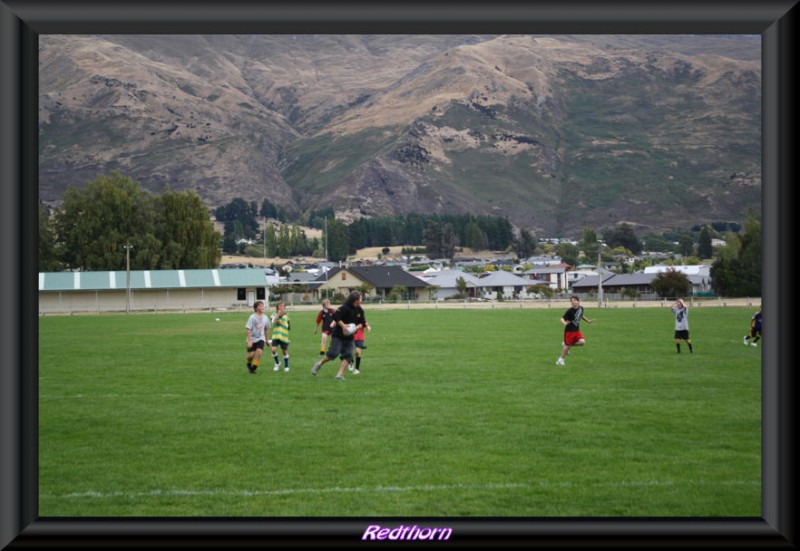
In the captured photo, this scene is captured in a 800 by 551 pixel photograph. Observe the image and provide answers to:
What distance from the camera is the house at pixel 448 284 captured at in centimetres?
10769

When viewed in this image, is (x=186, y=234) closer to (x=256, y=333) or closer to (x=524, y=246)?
(x=256, y=333)

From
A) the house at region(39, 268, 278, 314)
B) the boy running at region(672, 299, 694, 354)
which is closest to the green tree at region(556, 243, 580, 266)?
the house at region(39, 268, 278, 314)

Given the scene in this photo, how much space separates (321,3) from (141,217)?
3403 inches

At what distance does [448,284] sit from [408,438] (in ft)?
326

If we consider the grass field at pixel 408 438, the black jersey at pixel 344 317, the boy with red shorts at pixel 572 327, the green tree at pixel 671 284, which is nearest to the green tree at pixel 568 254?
the green tree at pixel 671 284

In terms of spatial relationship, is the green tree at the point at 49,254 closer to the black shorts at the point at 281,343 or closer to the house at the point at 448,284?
the house at the point at 448,284

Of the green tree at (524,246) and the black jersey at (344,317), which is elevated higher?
the green tree at (524,246)

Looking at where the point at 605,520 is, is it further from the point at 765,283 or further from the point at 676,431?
the point at 676,431

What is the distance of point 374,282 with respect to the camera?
102125 mm

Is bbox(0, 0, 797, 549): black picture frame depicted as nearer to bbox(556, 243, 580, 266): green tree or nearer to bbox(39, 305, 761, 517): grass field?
bbox(39, 305, 761, 517): grass field

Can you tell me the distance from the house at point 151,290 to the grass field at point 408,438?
53.6 m

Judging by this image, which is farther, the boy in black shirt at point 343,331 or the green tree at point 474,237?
the green tree at point 474,237

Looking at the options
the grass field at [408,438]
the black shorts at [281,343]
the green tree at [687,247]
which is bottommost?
the grass field at [408,438]

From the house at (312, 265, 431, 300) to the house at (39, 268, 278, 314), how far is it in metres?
22.3
